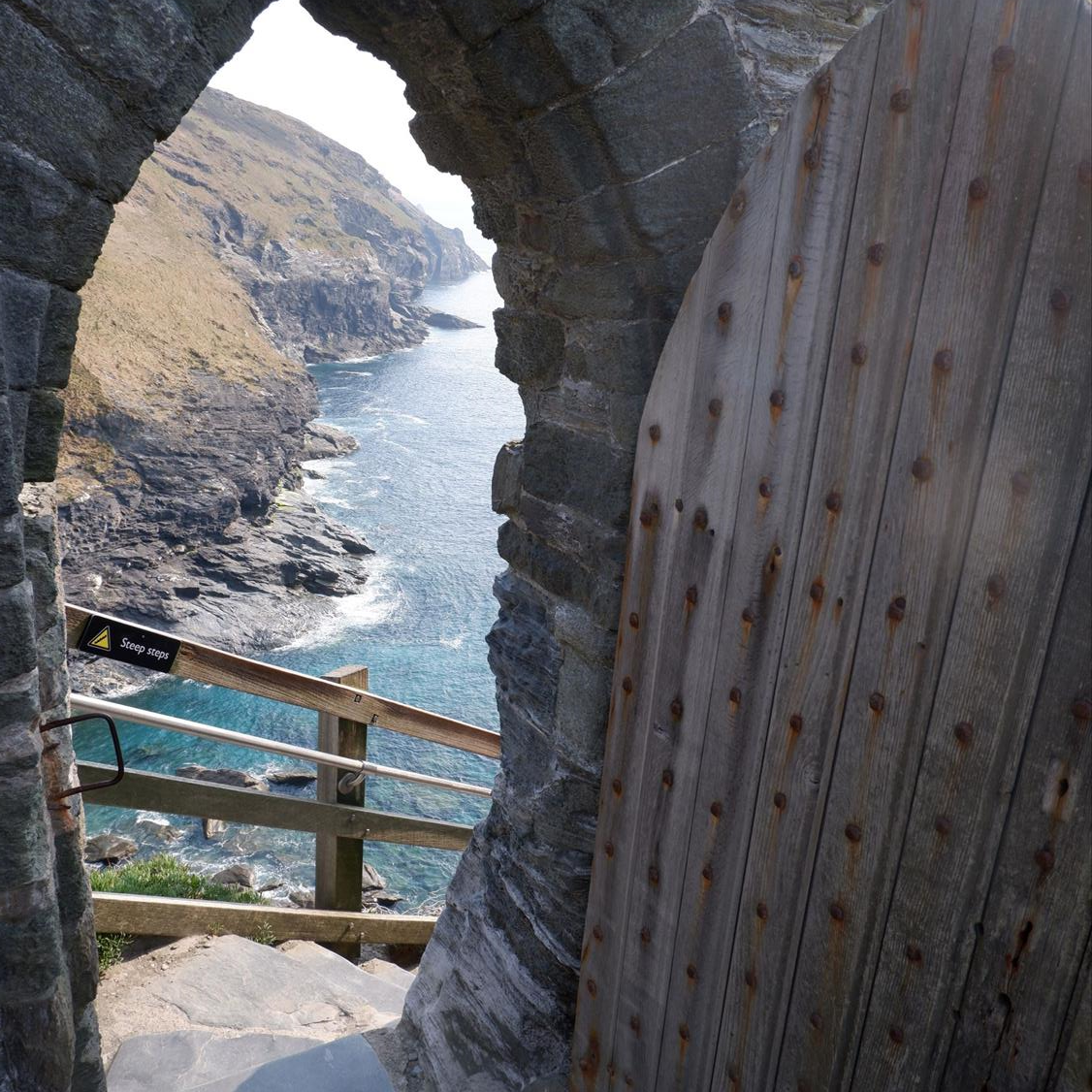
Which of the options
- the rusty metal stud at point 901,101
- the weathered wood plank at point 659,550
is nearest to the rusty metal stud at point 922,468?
the weathered wood plank at point 659,550

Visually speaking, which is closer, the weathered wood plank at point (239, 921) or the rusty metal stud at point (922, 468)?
the rusty metal stud at point (922, 468)

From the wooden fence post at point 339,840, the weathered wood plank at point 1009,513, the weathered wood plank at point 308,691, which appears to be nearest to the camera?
the weathered wood plank at point 1009,513

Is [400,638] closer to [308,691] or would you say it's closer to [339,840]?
[339,840]

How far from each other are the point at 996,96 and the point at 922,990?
1.24 m

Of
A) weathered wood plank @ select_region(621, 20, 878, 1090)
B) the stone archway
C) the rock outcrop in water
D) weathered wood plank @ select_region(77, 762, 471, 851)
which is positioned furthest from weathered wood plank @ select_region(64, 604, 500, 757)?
the rock outcrop in water

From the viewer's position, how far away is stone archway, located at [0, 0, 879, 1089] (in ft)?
4.78

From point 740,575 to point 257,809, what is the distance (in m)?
2.22

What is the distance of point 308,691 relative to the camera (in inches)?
127

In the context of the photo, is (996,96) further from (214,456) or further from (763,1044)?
(214,456)

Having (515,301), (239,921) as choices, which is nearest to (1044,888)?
(515,301)

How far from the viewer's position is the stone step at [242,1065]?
8.39 ft

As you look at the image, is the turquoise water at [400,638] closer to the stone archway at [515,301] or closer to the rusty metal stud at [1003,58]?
the stone archway at [515,301]

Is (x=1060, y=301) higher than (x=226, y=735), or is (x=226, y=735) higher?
(x=1060, y=301)

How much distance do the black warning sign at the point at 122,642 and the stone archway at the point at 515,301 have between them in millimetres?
841
